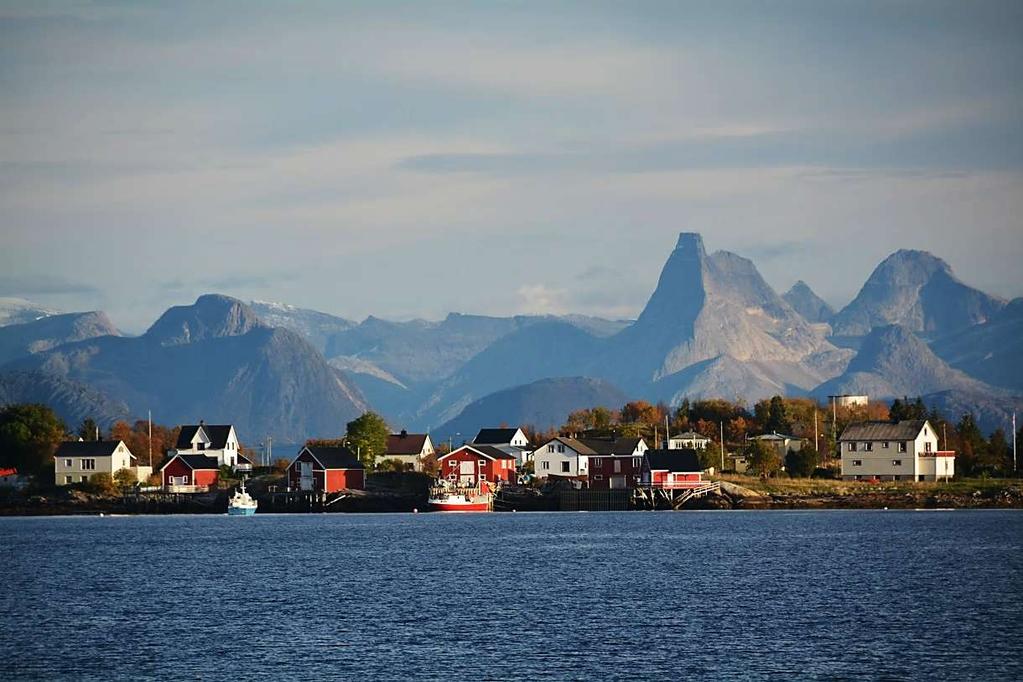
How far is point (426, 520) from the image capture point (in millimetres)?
150125

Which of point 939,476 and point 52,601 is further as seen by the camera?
point 939,476

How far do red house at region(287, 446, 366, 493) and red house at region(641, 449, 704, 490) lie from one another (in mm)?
30363

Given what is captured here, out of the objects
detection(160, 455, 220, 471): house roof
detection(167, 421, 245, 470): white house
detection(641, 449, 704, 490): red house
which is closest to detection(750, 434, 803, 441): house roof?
detection(641, 449, 704, 490): red house

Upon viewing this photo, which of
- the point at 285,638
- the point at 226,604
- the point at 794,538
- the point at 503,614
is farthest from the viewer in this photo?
the point at 794,538

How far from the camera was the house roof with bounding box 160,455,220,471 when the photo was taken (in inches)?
6708

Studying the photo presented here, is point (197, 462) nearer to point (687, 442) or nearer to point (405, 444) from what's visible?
point (405, 444)

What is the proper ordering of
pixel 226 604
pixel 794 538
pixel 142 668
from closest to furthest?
pixel 142 668 → pixel 226 604 → pixel 794 538

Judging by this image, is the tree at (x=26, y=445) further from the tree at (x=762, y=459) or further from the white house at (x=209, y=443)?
the tree at (x=762, y=459)

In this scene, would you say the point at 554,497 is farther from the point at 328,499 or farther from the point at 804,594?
the point at 804,594

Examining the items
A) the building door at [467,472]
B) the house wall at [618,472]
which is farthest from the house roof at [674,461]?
the building door at [467,472]

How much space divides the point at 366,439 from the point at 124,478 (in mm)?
26130

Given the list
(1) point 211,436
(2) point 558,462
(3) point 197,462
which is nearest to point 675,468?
(2) point 558,462

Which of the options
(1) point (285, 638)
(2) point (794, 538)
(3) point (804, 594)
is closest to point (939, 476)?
(2) point (794, 538)

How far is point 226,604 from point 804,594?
91.9ft
